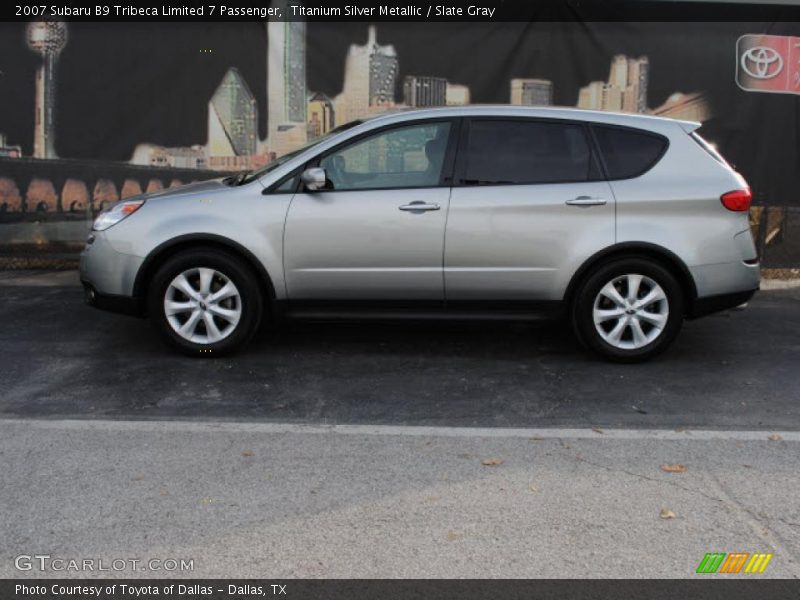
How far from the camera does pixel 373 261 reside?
5.99 metres

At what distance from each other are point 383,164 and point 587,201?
4.66 ft

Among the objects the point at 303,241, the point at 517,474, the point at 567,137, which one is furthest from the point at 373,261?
the point at 517,474

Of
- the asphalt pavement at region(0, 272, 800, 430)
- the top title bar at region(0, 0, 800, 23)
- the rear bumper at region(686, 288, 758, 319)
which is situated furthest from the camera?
the top title bar at region(0, 0, 800, 23)

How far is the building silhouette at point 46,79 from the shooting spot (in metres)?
9.34

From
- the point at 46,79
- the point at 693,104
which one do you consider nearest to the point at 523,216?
the point at 693,104

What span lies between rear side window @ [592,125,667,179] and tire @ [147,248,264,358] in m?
2.60

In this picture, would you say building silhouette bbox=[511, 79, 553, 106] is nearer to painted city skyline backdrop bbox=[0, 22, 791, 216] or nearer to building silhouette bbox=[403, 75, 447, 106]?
painted city skyline backdrop bbox=[0, 22, 791, 216]

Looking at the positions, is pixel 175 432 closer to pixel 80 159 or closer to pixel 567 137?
pixel 567 137

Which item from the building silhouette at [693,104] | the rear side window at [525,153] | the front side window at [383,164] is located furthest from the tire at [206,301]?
the building silhouette at [693,104]

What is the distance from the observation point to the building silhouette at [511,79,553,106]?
9.31 m

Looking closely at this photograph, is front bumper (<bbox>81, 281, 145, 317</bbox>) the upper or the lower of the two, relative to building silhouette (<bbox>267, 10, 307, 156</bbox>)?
lower

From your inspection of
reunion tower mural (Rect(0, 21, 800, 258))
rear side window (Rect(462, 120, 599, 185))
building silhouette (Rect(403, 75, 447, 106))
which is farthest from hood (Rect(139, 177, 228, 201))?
building silhouette (Rect(403, 75, 447, 106))

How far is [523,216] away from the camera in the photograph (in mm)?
5965
